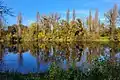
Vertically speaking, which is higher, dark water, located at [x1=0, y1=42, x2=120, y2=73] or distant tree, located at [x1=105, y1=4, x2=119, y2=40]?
distant tree, located at [x1=105, y1=4, x2=119, y2=40]

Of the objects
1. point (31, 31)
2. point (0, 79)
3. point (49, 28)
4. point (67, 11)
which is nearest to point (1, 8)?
point (0, 79)

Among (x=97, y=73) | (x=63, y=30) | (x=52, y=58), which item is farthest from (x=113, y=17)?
(x=97, y=73)

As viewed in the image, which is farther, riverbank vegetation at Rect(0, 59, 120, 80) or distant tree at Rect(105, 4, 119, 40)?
distant tree at Rect(105, 4, 119, 40)

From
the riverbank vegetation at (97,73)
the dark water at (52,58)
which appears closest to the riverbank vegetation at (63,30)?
the dark water at (52,58)

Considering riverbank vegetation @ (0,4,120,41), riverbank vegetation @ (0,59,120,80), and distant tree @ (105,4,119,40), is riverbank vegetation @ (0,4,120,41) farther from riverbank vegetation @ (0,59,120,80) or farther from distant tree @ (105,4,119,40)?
riverbank vegetation @ (0,59,120,80)

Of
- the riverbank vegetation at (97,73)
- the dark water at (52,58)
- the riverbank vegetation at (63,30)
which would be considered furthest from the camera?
the riverbank vegetation at (63,30)

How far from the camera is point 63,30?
74125 millimetres

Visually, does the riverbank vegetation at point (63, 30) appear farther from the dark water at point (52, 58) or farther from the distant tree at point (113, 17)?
the dark water at point (52, 58)

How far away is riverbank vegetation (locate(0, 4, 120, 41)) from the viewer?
74812mm

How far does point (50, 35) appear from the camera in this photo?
75500mm

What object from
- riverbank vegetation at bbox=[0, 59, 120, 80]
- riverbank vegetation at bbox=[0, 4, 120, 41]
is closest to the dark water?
riverbank vegetation at bbox=[0, 59, 120, 80]

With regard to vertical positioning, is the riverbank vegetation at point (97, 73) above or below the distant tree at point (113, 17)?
below

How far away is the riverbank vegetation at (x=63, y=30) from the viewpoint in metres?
74.8

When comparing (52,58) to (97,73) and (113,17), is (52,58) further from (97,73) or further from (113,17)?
(113,17)
